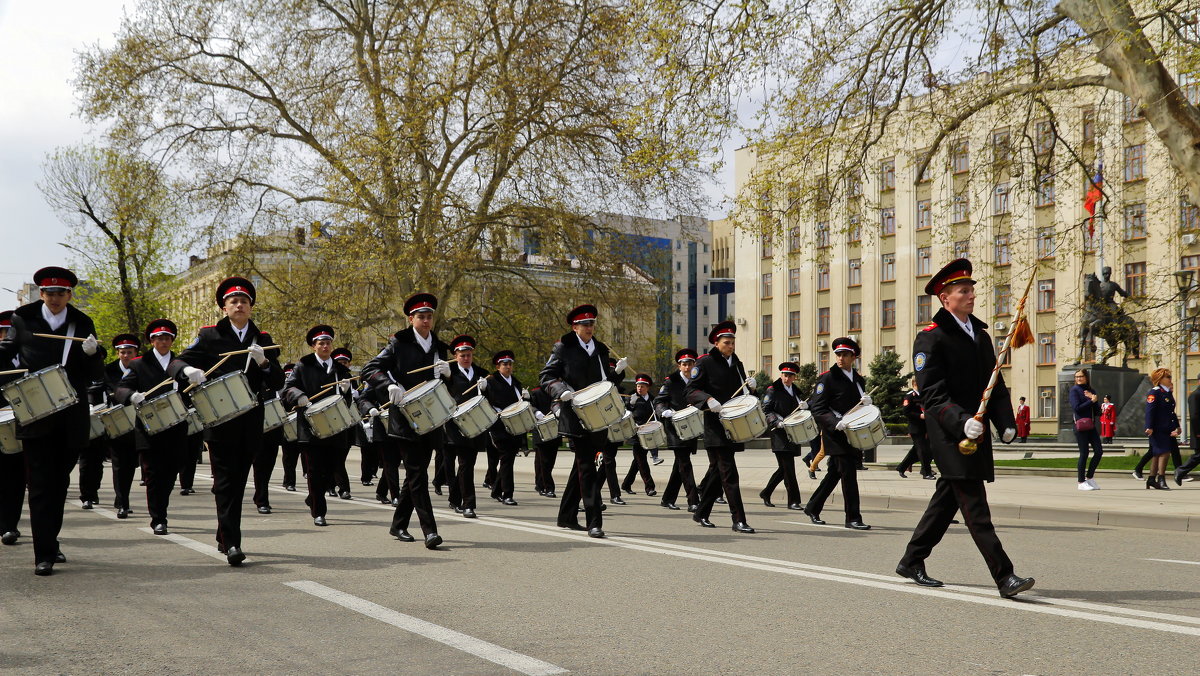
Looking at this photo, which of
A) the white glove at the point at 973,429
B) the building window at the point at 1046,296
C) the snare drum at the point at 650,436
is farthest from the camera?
the building window at the point at 1046,296

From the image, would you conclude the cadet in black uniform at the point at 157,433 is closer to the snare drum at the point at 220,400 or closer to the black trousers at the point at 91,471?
the black trousers at the point at 91,471

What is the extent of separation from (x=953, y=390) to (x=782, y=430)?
6.94 meters

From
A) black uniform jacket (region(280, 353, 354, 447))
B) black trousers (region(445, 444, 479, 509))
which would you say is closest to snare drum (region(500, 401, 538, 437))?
black trousers (region(445, 444, 479, 509))

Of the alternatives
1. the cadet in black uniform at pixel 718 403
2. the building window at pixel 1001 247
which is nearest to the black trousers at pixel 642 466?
the cadet in black uniform at pixel 718 403

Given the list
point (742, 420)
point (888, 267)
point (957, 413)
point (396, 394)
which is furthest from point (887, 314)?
point (957, 413)

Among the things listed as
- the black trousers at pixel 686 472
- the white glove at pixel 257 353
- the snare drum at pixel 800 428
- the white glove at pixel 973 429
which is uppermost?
the white glove at pixel 257 353

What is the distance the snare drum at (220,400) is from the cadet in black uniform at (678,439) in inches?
233

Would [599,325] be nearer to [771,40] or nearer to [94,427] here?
[771,40]

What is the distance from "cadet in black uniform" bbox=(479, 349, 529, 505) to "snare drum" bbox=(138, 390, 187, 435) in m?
4.25

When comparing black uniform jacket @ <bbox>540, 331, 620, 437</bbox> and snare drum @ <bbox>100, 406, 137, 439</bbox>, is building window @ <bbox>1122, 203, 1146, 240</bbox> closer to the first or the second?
black uniform jacket @ <bbox>540, 331, 620, 437</bbox>

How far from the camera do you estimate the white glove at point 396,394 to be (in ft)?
30.6

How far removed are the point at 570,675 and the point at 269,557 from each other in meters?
4.76

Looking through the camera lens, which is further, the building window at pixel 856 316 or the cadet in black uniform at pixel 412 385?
the building window at pixel 856 316

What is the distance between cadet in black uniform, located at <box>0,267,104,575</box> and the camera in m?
8.07
